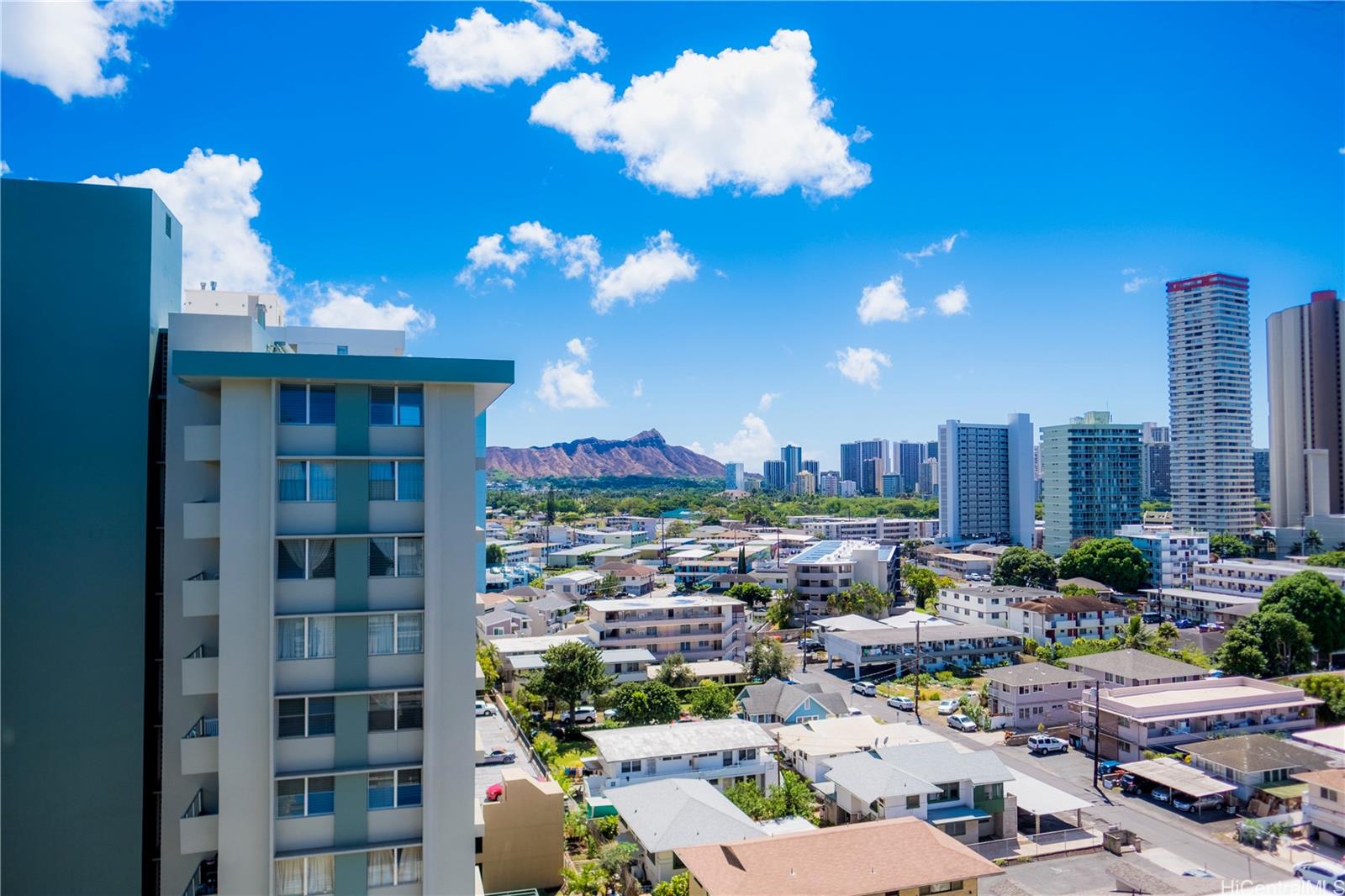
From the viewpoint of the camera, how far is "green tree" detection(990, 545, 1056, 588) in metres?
31.1

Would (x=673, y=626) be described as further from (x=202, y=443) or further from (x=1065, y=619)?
(x=202, y=443)

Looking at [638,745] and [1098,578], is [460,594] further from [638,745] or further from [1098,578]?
[1098,578]

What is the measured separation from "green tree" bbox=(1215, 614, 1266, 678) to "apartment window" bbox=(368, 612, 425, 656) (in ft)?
65.1

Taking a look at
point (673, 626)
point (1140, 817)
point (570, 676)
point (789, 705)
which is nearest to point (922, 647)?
point (673, 626)

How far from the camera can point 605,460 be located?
150m

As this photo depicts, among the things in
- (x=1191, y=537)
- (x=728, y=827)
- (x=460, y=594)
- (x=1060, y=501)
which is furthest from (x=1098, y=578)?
(x=460, y=594)

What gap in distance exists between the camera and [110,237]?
4484 millimetres

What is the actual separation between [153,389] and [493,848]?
7.03 meters

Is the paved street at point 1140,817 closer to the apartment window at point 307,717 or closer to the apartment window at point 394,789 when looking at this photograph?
the apartment window at point 394,789

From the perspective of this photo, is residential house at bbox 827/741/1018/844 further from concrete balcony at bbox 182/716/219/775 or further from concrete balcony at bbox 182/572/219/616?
concrete balcony at bbox 182/572/219/616

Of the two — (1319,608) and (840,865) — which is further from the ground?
(1319,608)

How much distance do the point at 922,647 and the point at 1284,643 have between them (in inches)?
321

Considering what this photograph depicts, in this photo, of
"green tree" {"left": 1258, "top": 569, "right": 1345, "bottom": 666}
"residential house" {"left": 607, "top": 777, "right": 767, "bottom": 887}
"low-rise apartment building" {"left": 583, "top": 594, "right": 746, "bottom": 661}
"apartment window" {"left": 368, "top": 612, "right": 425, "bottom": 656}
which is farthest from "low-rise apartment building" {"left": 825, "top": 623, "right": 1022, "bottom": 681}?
"apartment window" {"left": 368, "top": 612, "right": 425, "bottom": 656}

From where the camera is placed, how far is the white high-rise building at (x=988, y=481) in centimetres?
4616
